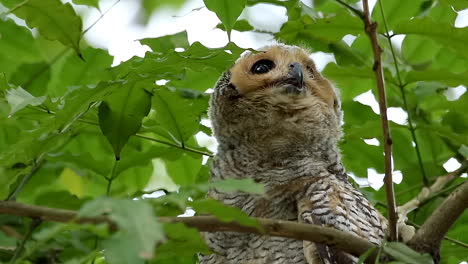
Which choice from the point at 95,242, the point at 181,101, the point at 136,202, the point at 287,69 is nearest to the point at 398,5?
the point at 287,69

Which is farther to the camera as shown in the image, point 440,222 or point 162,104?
point 162,104

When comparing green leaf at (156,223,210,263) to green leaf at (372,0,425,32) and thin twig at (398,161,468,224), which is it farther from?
green leaf at (372,0,425,32)

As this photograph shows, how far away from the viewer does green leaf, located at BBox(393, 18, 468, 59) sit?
125 inches

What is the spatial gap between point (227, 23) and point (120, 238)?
4.52 feet

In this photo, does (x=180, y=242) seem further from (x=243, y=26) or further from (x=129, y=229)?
(x=243, y=26)

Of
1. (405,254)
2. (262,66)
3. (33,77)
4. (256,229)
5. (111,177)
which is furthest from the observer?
(262,66)

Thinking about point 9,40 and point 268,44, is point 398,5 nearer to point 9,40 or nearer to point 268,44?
point 268,44

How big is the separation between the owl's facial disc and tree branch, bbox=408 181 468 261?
2.02 m

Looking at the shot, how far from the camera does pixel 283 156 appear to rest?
4.06 meters

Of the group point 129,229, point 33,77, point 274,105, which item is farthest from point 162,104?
point 129,229

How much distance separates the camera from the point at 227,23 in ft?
9.00

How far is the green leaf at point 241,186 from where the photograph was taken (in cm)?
173

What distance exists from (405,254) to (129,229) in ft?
3.13

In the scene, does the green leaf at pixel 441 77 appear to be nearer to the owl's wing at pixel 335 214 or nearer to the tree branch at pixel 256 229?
the owl's wing at pixel 335 214
